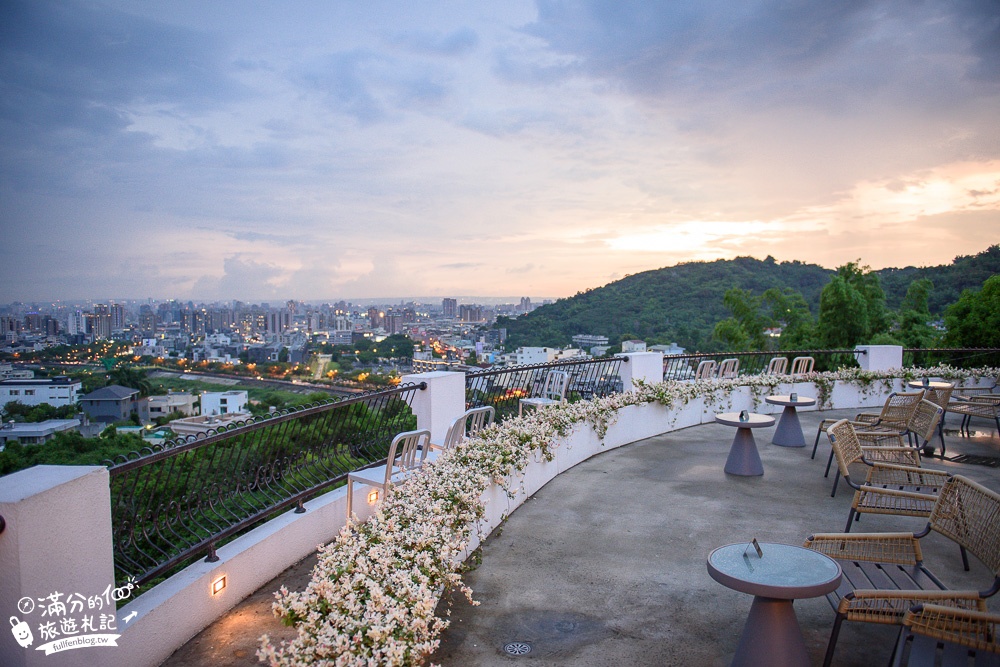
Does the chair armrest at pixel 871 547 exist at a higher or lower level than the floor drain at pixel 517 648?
higher

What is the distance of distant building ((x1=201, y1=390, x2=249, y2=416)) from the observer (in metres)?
15.1

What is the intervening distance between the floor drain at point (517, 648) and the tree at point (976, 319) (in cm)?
1874

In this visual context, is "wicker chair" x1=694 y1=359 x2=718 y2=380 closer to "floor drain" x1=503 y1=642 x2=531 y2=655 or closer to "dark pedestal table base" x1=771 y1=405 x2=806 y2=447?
"dark pedestal table base" x1=771 y1=405 x2=806 y2=447

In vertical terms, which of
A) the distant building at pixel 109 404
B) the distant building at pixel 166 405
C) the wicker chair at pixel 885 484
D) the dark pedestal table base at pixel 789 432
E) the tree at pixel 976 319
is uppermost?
the tree at pixel 976 319

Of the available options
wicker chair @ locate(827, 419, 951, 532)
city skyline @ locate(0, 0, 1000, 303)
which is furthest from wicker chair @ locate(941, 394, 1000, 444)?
city skyline @ locate(0, 0, 1000, 303)

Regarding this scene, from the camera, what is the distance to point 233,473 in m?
4.25

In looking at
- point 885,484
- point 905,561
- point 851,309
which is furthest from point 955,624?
point 851,309

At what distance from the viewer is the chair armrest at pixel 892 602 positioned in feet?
8.01

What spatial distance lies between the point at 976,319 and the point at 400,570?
20.1 m

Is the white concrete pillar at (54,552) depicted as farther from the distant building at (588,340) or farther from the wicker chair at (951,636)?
the distant building at (588,340)

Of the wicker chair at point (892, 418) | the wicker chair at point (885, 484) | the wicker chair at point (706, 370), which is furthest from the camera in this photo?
the wicker chair at point (706, 370)

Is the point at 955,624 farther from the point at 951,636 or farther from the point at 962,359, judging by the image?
the point at 962,359

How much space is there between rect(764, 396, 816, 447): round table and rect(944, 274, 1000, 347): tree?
12.6 metres

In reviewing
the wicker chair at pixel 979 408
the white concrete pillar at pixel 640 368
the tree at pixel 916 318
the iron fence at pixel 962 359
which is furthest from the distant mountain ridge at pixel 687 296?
the wicker chair at pixel 979 408
